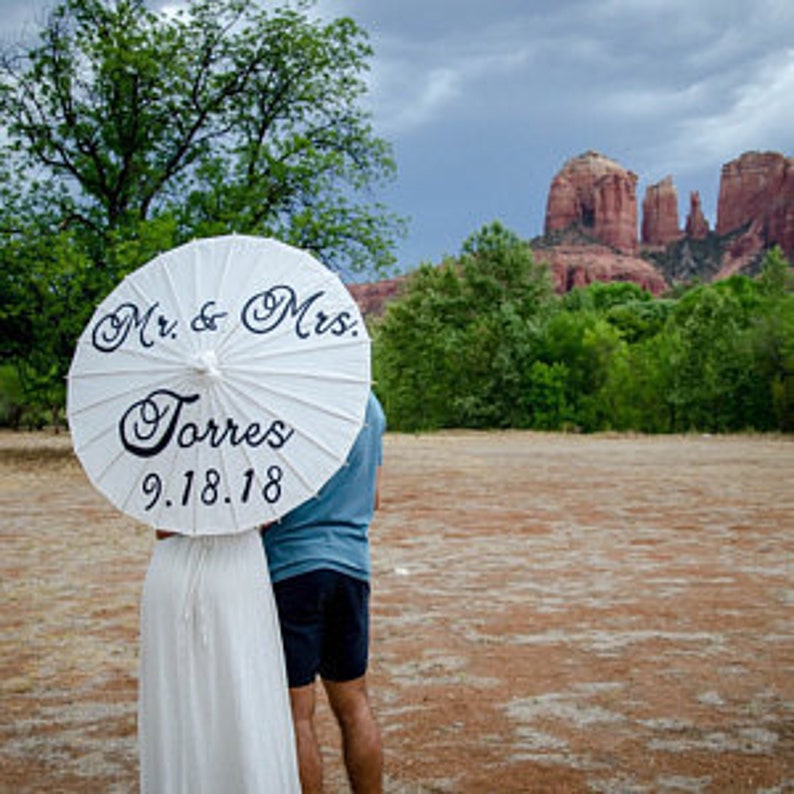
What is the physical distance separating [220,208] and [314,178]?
2.41 meters

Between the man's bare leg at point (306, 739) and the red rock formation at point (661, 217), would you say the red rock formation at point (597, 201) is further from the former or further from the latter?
the man's bare leg at point (306, 739)

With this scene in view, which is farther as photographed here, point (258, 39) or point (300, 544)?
point (258, 39)

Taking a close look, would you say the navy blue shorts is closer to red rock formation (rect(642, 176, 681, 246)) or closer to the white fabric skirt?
the white fabric skirt

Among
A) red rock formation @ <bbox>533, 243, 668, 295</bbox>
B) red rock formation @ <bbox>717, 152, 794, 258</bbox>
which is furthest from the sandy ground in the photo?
red rock formation @ <bbox>717, 152, 794, 258</bbox>

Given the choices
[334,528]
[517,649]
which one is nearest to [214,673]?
[334,528]

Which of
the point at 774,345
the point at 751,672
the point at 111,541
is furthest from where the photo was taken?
the point at 774,345

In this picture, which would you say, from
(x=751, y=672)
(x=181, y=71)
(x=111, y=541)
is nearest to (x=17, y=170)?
(x=181, y=71)

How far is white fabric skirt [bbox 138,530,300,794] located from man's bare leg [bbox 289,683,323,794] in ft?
0.51

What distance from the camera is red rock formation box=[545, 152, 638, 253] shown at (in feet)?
498

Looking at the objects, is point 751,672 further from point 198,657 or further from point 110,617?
point 110,617

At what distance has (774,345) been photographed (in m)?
36.3

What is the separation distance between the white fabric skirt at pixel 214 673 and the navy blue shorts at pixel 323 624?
93 millimetres

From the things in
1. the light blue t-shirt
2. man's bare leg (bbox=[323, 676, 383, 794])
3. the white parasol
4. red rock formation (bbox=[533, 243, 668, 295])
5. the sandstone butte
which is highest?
the sandstone butte

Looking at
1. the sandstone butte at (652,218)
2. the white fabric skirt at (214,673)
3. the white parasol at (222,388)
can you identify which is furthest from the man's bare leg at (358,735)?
the sandstone butte at (652,218)
